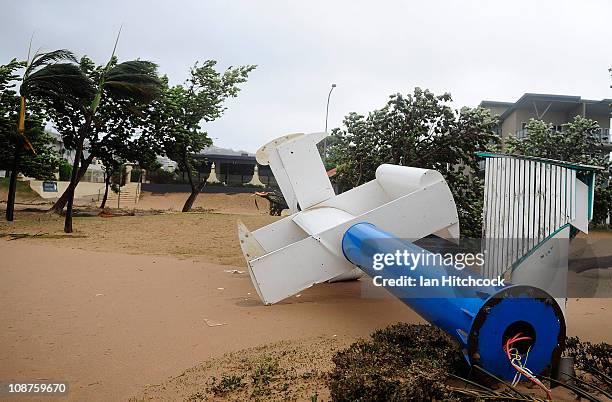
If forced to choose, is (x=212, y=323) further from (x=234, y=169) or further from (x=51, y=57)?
(x=234, y=169)

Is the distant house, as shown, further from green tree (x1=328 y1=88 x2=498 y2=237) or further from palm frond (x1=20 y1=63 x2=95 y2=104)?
green tree (x1=328 y1=88 x2=498 y2=237)

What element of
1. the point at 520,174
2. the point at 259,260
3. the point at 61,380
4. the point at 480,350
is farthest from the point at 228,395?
the point at 520,174

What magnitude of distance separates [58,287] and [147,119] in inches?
651

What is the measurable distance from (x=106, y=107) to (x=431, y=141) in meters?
15.0

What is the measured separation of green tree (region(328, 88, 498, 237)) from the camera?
1172 cm

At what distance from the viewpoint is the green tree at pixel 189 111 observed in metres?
→ 22.1

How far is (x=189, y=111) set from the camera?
23.9m

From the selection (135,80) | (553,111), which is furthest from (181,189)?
(553,111)

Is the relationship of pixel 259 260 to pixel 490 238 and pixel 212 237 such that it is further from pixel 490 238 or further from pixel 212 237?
pixel 212 237

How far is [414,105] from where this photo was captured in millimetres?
12992

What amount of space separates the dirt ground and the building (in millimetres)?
25476

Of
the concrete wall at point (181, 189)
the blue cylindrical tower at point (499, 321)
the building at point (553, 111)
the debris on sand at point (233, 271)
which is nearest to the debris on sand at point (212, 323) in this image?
the blue cylindrical tower at point (499, 321)

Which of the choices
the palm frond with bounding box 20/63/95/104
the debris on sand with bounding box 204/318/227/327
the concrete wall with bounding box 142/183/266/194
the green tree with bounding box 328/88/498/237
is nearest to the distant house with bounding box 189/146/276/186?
the concrete wall with bounding box 142/183/266/194

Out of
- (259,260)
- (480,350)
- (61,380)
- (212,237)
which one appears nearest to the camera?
(480,350)
